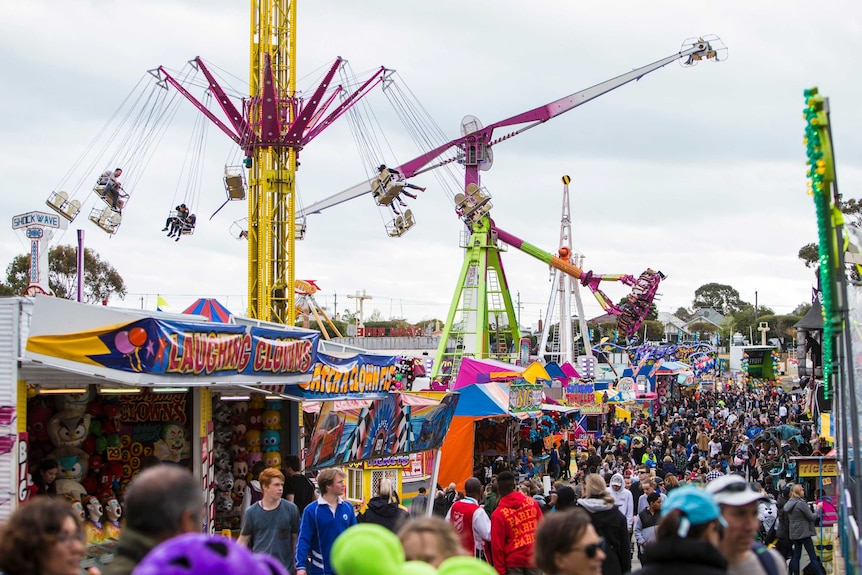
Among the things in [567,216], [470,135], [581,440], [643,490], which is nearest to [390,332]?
[567,216]

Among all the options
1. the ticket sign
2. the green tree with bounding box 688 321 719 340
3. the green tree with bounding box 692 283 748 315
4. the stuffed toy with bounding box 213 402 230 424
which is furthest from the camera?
the green tree with bounding box 692 283 748 315

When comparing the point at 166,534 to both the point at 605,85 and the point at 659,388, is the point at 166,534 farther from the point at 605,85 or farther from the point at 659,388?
the point at 659,388

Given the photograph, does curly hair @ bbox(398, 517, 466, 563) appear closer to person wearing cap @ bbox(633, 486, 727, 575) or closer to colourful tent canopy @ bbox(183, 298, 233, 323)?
person wearing cap @ bbox(633, 486, 727, 575)

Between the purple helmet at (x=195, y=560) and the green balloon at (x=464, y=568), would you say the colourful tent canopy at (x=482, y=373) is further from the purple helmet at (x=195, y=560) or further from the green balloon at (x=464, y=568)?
the purple helmet at (x=195, y=560)

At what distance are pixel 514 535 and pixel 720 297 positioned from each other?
148326mm

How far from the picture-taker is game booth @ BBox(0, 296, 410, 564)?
8.50 m

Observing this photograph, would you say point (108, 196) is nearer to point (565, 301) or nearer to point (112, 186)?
point (112, 186)

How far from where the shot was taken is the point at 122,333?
859cm

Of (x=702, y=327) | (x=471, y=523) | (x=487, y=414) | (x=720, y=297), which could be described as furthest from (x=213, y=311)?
(x=720, y=297)

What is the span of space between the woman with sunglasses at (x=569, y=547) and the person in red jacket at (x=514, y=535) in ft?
11.8

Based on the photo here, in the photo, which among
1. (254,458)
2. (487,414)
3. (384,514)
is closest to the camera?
(384,514)

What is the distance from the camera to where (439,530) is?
401 cm

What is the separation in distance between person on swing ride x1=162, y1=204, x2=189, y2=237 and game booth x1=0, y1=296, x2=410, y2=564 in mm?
10544

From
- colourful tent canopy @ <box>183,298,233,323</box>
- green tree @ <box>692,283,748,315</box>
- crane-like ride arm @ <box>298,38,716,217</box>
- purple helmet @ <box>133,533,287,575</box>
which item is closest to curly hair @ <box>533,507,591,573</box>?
purple helmet @ <box>133,533,287,575</box>
